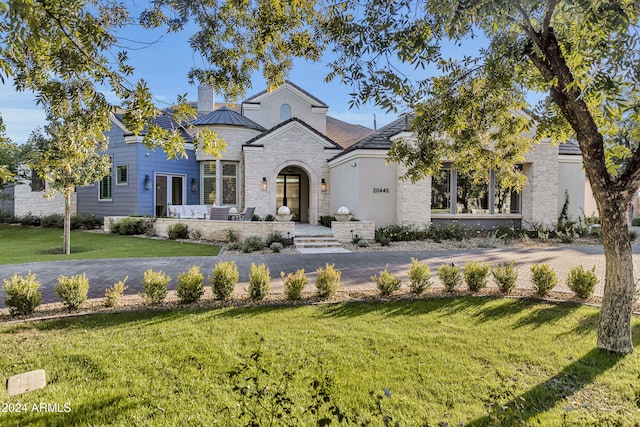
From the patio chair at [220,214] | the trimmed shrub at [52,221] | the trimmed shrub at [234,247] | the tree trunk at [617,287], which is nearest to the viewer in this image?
the tree trunk at [617,287]

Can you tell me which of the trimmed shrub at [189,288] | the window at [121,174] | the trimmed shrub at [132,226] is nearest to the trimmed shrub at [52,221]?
the window at [121,174]

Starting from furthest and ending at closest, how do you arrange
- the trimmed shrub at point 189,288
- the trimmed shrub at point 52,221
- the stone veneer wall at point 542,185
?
the trimmed shrub at point 52,221, the stone veneer wall at point 542,185, the trimmed shrub at point 189,288

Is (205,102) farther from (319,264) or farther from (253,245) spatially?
(319,264)

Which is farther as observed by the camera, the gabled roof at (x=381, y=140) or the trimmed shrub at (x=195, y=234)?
the gabled roof at (x=381, y=140)

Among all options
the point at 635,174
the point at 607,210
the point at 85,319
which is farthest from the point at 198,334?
the point at 635,174

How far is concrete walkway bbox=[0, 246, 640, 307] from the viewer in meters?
8.39

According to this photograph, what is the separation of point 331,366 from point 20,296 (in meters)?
5.53

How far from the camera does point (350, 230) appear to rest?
15070 mm

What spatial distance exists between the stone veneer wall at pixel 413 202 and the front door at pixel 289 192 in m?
8.76

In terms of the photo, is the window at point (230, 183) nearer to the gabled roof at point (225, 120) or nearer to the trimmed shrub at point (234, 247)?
the gabled roof at point (225, 120)

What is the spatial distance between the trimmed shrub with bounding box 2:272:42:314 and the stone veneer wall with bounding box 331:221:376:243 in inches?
415

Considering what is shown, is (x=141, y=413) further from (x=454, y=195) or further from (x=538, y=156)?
(x=538, y=156)

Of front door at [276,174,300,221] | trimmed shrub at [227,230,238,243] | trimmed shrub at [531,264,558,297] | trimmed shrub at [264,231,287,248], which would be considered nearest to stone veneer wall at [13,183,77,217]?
front door at [276,174,300,221]

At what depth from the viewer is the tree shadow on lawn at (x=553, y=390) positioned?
3328mm
